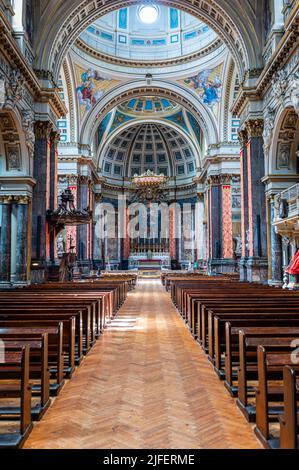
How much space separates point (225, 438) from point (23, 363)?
60.8 inches

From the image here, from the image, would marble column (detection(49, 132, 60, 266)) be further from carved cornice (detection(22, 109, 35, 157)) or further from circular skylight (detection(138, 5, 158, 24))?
circular skylight (detection(138, 5, 158, 24))

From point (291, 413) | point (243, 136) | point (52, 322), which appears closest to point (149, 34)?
point (243, 136)

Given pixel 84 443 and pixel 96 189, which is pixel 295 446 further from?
pixel 96 189

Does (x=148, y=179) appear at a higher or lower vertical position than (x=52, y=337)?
higher

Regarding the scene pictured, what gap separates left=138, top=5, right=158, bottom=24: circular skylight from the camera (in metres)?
26.6

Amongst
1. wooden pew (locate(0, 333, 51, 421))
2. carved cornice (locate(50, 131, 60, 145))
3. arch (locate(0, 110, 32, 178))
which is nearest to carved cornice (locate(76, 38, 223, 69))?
carved cornice (locate(50, 131, 60, 145))

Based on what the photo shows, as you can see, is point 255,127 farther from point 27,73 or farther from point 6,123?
point 6,123

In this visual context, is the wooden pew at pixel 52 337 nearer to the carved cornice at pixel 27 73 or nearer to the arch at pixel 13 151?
the carved cornice at pixel 27 73

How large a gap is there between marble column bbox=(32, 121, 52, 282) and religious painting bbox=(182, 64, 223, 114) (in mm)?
13847

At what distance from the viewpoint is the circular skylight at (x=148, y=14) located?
1049 inches

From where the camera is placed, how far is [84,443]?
9.16 ft

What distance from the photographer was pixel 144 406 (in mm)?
3561

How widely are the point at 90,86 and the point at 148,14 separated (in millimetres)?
6797
